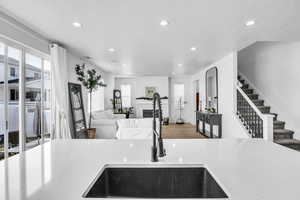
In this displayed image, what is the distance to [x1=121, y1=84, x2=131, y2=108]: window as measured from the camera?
28.7 ft

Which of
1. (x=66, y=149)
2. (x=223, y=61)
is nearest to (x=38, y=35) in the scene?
(x=66, y=149)

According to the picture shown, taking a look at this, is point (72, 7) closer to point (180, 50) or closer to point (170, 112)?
point (180, 50)

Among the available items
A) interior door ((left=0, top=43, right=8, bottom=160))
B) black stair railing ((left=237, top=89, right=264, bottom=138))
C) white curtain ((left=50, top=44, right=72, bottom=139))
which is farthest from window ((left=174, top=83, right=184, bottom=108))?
→ interior door ((left=0, top=43, right=8, bottom=160))

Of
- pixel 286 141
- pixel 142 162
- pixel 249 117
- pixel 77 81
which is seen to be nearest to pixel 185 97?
pixel 249 117

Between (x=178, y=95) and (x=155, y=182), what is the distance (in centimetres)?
827

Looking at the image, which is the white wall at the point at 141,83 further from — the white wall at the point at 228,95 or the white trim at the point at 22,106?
the white trim at the point at 22,106

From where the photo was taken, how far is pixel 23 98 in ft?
9.47

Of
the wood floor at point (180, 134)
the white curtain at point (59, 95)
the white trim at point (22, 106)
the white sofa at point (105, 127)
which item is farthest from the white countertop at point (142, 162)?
the wood floor at point (180, 134)

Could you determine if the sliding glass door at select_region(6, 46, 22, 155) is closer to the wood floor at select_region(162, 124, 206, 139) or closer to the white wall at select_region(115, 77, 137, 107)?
the wood floor at select_region(162, 124, 206, 139)

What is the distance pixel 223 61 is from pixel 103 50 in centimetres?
346

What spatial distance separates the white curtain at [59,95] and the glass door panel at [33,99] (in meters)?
0.27

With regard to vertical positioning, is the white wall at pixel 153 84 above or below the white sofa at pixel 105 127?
above

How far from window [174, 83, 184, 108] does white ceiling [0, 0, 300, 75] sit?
5.12 metres

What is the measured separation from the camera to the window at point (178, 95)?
29.5ft
